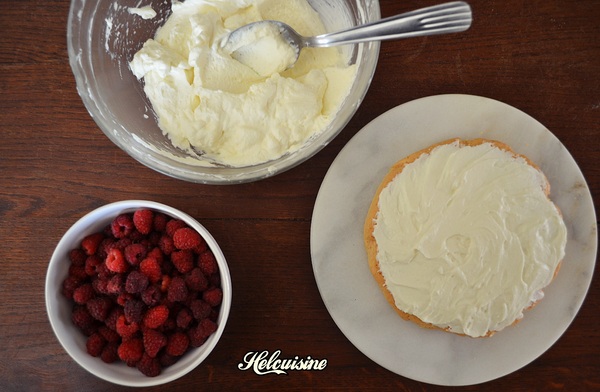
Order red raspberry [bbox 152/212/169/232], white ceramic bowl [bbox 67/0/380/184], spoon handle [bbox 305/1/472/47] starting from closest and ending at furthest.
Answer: spoon handle [bbox 305/1/472/47] → white ceramic bowl [bbox 67/0/380/184] → red raspberry [bbox 152/212/169/232]

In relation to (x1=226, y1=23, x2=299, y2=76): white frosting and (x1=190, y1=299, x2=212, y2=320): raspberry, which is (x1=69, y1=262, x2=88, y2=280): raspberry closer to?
(x1=190, y1=299, x2=212, y2=320): raspberry

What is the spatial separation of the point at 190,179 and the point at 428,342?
848 millimetres

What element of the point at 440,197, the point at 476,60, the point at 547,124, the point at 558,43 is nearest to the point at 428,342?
the point at 440,197

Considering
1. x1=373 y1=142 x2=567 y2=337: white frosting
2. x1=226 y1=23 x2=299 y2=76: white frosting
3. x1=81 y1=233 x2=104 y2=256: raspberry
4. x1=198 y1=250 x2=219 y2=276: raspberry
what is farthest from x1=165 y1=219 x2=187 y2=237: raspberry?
x1=373 y1=142 x2=567 y2=337: white frosting

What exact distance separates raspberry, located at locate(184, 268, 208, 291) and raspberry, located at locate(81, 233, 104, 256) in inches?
11.2

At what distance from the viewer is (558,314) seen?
4.84ft

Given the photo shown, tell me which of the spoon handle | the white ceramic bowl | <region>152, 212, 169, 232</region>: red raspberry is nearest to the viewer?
the spoon handle

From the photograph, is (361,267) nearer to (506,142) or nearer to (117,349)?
(506,142)

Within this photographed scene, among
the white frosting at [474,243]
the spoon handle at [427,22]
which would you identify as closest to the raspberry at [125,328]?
the white frosting at [474,243]

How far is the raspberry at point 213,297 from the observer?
1406 mm

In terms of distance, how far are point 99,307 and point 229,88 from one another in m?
0.72

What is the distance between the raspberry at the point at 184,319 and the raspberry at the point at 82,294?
269 millimetres

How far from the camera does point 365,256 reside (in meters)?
1.52

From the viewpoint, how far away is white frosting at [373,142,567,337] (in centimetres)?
135
